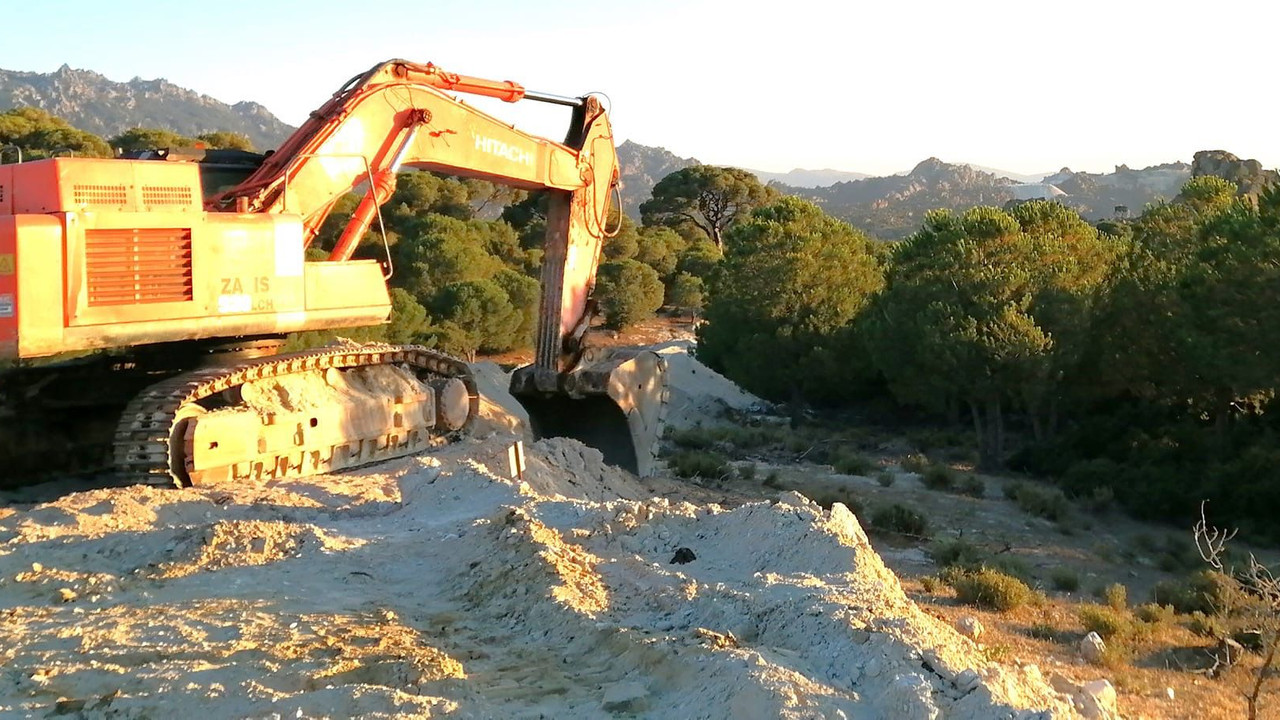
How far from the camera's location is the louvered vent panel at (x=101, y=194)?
7.76 m

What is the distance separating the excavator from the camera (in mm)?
7793

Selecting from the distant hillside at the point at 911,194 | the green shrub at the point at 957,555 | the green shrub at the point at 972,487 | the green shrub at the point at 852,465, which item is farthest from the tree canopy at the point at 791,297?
the distant hillside at the point at 911,194

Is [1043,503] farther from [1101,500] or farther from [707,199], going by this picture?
[707,199]

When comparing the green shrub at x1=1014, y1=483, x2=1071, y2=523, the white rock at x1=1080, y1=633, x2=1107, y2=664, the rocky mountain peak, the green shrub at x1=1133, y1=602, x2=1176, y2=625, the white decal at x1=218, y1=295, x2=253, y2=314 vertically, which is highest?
the rocky mountain peak

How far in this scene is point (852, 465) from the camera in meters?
20.8

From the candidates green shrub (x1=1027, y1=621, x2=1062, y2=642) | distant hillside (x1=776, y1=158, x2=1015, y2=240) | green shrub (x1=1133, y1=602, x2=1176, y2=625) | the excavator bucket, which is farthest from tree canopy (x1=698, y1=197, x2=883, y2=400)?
distant hillside (x1=776, y1=158, x2=1015, y2=240)

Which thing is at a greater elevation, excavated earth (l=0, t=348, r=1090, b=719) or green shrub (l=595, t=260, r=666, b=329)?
excavated earth (l=0, t=348, r=1090, b=719)

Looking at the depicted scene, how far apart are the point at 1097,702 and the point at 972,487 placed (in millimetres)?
14877

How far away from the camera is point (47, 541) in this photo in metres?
6.93

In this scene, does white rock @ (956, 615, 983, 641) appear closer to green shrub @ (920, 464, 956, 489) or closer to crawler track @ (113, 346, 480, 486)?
crawler track @ (113, 346, 480, 486)

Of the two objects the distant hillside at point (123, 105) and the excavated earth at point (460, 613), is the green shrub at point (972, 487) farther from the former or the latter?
the distant hillside at point (123, 105)

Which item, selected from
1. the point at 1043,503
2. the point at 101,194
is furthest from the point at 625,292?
the point at 101,194

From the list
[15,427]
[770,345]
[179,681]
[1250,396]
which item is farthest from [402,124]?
[770,345]

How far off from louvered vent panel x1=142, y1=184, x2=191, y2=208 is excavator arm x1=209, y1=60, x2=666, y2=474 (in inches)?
25.9
